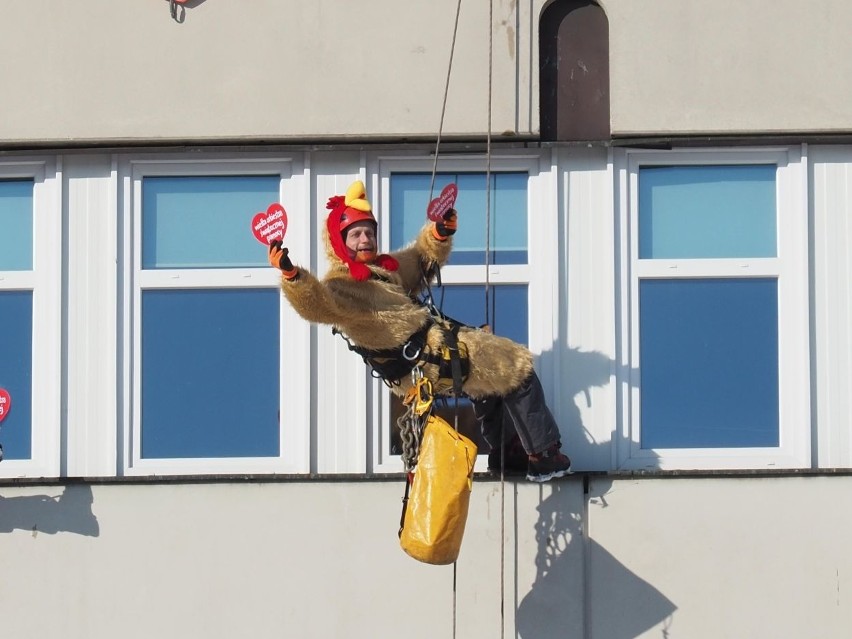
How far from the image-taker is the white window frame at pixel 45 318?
260 inches

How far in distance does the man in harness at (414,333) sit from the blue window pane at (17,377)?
1461 millimetres

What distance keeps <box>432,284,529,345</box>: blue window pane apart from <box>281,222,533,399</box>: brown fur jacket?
454 mm

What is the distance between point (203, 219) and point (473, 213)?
1164 mm

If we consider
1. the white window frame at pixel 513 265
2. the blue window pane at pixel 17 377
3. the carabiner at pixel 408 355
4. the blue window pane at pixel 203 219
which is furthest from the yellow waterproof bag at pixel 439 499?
the blue window pane at pixel 17 377

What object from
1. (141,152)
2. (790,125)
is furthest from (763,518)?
(141,152)

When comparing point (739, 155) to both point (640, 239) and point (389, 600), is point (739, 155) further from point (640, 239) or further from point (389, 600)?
point (389, 600)

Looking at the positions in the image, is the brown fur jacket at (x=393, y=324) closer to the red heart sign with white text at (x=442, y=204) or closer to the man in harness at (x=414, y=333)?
the man in harness at (x=414, y=333)

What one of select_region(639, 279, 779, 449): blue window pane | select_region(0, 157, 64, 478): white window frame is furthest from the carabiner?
select_region(0, 157, 64, 478): white window frame

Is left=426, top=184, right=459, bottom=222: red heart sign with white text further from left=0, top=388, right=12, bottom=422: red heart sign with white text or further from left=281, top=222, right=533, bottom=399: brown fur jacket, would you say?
left=0, top=388, right=12, bottom=422: red heart sign with white text

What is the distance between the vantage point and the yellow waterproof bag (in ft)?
18.4

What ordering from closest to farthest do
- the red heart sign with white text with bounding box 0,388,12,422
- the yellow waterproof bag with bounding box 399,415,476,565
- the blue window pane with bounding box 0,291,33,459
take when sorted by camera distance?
1. the yellow waterproof bag with bounding box 399,415,476,565
2. the red heart sign with white text with bounding box 0,388,12,422
3. the blue window pane with bounding box 0,291,33,459

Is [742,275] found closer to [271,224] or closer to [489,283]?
[489,283]

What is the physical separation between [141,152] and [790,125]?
275 centimetres

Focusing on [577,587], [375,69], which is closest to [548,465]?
[577,587]
